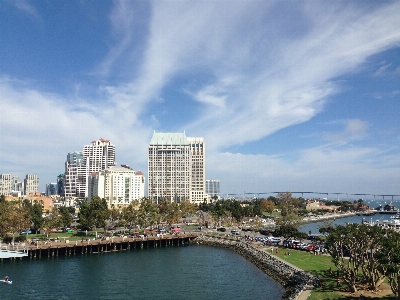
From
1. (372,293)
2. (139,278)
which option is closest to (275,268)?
(372,293)

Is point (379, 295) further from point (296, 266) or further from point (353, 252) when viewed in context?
point (296, 266)

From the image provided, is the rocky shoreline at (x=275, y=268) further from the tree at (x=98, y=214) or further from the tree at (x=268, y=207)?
the tree at (x=268, y=207)

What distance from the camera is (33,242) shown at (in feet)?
244

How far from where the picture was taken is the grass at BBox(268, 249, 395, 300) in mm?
38128

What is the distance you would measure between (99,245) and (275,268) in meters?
41.4

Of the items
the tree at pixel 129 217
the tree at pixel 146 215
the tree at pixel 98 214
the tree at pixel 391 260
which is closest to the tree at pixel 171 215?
the tree at pixel 146 215

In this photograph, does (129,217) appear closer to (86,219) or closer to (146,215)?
(146,215)

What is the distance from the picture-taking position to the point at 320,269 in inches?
1975

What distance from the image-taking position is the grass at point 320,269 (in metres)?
38.1

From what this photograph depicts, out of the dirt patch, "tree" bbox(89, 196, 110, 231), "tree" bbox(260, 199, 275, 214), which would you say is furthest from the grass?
"tree" bbox(260, 199, 275, 214)

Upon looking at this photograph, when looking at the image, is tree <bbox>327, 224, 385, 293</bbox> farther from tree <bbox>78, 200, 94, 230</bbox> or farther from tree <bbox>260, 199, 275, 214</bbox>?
tree <bbox>260, 199, 275, 214</bbox>

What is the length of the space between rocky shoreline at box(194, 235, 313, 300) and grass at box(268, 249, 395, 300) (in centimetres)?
160

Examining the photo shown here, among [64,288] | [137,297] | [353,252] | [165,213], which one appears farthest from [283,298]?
[165,213]

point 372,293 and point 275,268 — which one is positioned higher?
point 372,293
